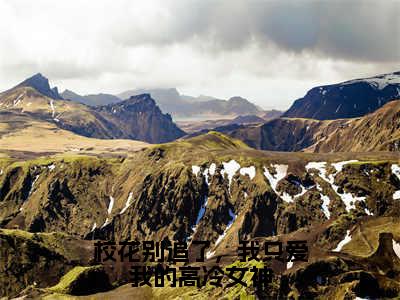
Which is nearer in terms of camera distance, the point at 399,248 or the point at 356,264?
the point at 356,264

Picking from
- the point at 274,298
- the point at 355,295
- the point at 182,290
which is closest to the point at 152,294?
the point at 182,290

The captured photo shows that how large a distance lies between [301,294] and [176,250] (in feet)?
261

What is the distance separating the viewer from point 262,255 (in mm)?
184500

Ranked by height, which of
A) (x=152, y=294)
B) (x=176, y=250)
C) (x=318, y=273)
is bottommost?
(x=152, y=294)

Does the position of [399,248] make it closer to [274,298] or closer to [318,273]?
[318,273]

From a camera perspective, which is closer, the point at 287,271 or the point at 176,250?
the point at 176,250

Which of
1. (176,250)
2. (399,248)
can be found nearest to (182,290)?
(176,250)

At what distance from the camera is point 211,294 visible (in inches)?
6368

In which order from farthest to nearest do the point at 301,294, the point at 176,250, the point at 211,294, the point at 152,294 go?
1. the point at 152,294
2. the point at 301,294
3. the point at 211,294
4. the point at 176,250

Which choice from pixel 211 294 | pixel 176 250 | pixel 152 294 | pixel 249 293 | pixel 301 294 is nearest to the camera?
pixel 176 250

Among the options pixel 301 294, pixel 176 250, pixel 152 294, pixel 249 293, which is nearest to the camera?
pixel 176 250

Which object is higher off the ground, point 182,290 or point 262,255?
point 262,255

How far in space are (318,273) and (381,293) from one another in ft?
80.7

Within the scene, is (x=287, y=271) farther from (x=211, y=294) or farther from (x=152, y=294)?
(x=152, y=294)
